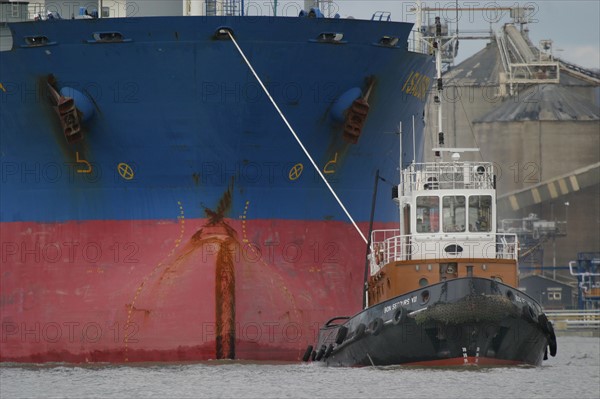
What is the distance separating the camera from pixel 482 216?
91.8ft

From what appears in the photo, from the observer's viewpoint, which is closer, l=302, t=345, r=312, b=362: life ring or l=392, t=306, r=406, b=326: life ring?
l=392, t=306, r=406, b=326: life ring

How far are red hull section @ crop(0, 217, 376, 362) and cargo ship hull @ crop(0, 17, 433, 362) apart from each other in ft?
0.09

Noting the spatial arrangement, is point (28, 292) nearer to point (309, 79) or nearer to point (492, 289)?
point (309, 79)

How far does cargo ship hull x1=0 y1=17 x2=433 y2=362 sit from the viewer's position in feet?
95.3

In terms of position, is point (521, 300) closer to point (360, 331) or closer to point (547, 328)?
point (547, 328)

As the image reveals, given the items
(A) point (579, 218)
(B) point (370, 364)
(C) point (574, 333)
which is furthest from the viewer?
(A) point (579, 218)

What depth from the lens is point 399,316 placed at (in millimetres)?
25938

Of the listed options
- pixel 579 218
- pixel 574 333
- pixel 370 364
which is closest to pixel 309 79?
pixel 370 364

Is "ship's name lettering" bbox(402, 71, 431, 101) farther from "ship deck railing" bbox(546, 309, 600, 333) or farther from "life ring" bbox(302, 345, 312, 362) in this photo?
"ship deck railing" bbox(546, 309, 600, 333)

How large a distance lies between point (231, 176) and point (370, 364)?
5059 millimetres

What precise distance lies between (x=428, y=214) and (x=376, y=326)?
2.77 meters

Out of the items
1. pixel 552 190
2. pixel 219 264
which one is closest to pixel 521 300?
pixel 219 264

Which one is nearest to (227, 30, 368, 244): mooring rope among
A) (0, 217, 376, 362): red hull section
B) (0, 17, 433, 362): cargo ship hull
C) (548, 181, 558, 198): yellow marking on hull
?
(0, 17, 433, 362): cargo ship hull

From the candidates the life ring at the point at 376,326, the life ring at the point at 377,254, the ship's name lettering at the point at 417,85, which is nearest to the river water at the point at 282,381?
the life ring at the point at 376,326
